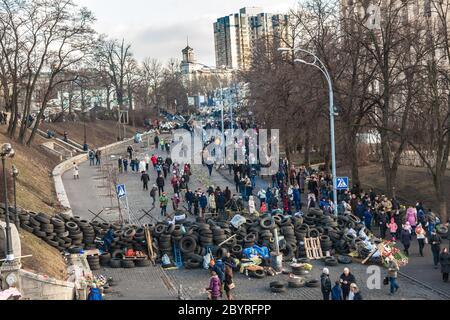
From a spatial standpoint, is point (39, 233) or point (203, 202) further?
point (203, 202)

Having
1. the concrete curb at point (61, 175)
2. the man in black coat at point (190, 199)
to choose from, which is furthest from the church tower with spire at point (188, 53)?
the man in black coat at point (190, 199)

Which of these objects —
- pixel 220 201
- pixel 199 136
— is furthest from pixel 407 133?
pixel 199 136

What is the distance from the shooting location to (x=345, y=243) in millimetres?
22984

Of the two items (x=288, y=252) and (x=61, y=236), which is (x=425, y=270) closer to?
(x=288, y=252)

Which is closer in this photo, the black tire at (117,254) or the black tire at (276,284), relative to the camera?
the black tire at (276,284)

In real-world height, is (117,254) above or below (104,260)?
above

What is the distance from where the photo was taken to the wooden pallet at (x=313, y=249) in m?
22.7

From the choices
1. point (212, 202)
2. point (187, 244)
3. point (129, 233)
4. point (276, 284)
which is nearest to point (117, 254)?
point (129, 233)

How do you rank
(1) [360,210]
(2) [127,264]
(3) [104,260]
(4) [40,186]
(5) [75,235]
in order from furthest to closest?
(4) [40,186] < (1) [360,210] < (5) [75,235] < (3) [104,260] < (2) [127,264]

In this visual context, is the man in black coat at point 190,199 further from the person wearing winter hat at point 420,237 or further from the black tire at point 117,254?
the person wearing winter hat at point 420,237

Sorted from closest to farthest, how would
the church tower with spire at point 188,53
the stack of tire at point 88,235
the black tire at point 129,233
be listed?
the black tire at point 129,233
the stack of tire at point 88,235
the church tower with spire at point 188,53

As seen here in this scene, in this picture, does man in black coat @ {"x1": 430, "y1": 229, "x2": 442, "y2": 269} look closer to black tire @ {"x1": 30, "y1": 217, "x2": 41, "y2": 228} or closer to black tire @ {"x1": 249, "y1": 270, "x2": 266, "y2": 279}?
black tire @ {"x1": 249, "y1": 270, "x2": 266, "y2": 279}

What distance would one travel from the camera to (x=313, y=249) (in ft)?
74.7

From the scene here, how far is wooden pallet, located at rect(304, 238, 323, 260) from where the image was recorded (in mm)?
22656
